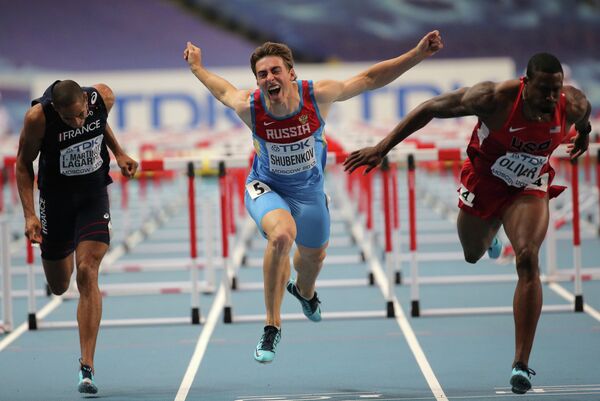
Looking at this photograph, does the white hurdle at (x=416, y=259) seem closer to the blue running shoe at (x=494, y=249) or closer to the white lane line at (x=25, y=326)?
the blue running shoe at (x=494, y=249)

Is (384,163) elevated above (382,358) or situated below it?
above

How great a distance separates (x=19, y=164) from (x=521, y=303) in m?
2.95

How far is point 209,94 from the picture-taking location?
987 inches

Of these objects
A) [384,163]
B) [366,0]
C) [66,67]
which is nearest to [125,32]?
[66,67]

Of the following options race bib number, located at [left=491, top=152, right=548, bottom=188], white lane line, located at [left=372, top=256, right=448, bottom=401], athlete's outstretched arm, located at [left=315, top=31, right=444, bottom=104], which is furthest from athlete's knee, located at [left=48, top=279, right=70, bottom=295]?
race bib number, located at [left=491, top=152, right=548, bottom=188]

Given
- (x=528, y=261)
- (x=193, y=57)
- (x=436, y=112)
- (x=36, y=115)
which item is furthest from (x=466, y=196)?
(x=36, y=115)

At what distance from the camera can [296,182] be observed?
21.3ft

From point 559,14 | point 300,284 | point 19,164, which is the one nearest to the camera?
point 19,164

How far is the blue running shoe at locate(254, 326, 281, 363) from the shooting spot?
5895mm

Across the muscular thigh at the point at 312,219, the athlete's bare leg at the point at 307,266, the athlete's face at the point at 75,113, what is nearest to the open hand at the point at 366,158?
the muscular thigh at the point at 312,219

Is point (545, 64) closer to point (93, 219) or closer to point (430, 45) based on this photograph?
point (430, 45)

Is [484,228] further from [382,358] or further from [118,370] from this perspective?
[118,370]

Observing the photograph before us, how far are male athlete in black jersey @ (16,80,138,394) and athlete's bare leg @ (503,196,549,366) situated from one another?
7.66 ft

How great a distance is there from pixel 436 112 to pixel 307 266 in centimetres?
157
